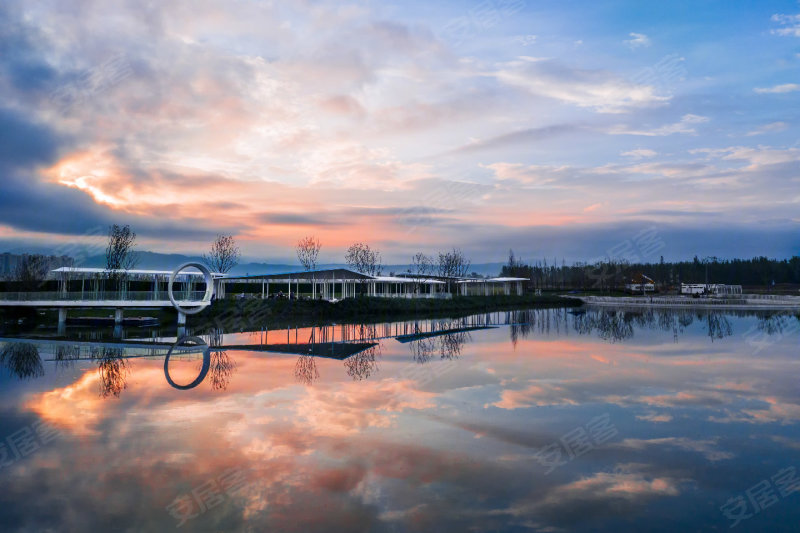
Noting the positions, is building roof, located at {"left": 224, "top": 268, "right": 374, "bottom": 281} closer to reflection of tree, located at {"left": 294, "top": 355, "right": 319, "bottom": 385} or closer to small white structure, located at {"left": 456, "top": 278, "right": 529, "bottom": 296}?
small white structure, located at {"left": 456, "top": 278, "right": 529, "bottom": 296}

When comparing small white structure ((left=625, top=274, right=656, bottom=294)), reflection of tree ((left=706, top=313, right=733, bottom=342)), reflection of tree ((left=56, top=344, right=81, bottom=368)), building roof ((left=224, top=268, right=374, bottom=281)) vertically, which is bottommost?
reflection of tree ((left=706, top=313, right=733, bottom=342))

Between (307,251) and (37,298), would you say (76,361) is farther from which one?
(307,251)

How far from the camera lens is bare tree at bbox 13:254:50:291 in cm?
3247

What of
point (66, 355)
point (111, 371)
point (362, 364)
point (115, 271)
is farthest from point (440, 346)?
point (115, 271)

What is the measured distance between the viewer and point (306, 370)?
1298cm

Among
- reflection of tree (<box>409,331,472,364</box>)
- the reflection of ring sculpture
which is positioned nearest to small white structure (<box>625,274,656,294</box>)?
reflection of tree (<box>409,331,472,364</box>)

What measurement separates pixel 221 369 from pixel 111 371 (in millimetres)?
2569

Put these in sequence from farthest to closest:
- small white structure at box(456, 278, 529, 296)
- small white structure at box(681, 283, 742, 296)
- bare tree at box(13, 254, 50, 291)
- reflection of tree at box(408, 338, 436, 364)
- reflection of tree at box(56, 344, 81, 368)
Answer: small white structure at box(681, 283, 742, 296) < small white structure at box(456, 278, 529, 296) < bare tree at box(13, 254, 50, 291) < reflection of tree at box(408, 338, 436, 364) < reflection of tree at box(56, 344, 81, 368)

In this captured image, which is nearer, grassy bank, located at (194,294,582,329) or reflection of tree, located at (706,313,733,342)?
reflection of tree, located at (706,313,733,342)

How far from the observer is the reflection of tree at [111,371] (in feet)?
35.3

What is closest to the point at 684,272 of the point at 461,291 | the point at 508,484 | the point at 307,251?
the point at 461,291

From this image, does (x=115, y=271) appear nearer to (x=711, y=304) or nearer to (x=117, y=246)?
(x=117, y=246)

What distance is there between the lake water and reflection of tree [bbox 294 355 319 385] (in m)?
0.07

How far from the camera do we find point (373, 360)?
14719mm
